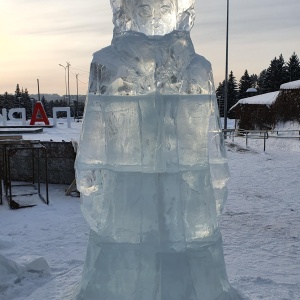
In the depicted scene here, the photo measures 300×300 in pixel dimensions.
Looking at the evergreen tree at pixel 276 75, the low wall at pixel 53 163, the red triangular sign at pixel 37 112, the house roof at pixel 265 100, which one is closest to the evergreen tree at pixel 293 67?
the evergreen tree at pixel 276 75

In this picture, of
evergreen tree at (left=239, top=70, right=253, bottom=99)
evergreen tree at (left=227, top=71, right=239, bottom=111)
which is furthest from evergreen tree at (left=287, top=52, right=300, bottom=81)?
evergreen tree at (left=227, top=71, right=239, bottom=111)

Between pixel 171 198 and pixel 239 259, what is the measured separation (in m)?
3.49

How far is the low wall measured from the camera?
37.5 ft

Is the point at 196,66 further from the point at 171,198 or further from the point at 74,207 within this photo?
the point at 74,207

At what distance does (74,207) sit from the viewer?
938 cm

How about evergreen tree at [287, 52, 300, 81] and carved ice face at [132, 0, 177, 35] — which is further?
evergreen tree at [287, 52, 300, 81]

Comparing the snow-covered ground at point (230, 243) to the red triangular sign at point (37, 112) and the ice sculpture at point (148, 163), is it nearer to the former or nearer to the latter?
the ice sculpture at point (148, 163)

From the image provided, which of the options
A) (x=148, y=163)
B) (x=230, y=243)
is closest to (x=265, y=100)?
(x=230, y=243)

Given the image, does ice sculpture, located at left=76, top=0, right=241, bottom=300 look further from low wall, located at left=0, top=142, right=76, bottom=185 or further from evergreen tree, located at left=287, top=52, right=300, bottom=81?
evergreen tree, located at left=287, top=52, right=300, bottom=81

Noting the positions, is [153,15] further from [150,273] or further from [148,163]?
[150,273]

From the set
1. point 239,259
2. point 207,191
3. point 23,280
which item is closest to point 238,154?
point 239,259

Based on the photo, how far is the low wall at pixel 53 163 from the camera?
11.4 meters

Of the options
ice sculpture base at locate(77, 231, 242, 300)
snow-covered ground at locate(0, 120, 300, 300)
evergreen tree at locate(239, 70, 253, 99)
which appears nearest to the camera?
ice sculpture base at locate(77, 231, 242, 300)

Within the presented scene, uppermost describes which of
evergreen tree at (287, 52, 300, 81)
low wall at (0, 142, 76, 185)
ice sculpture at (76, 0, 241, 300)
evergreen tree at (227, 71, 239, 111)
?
evergreen tree at (287, 52, 300, 81)
